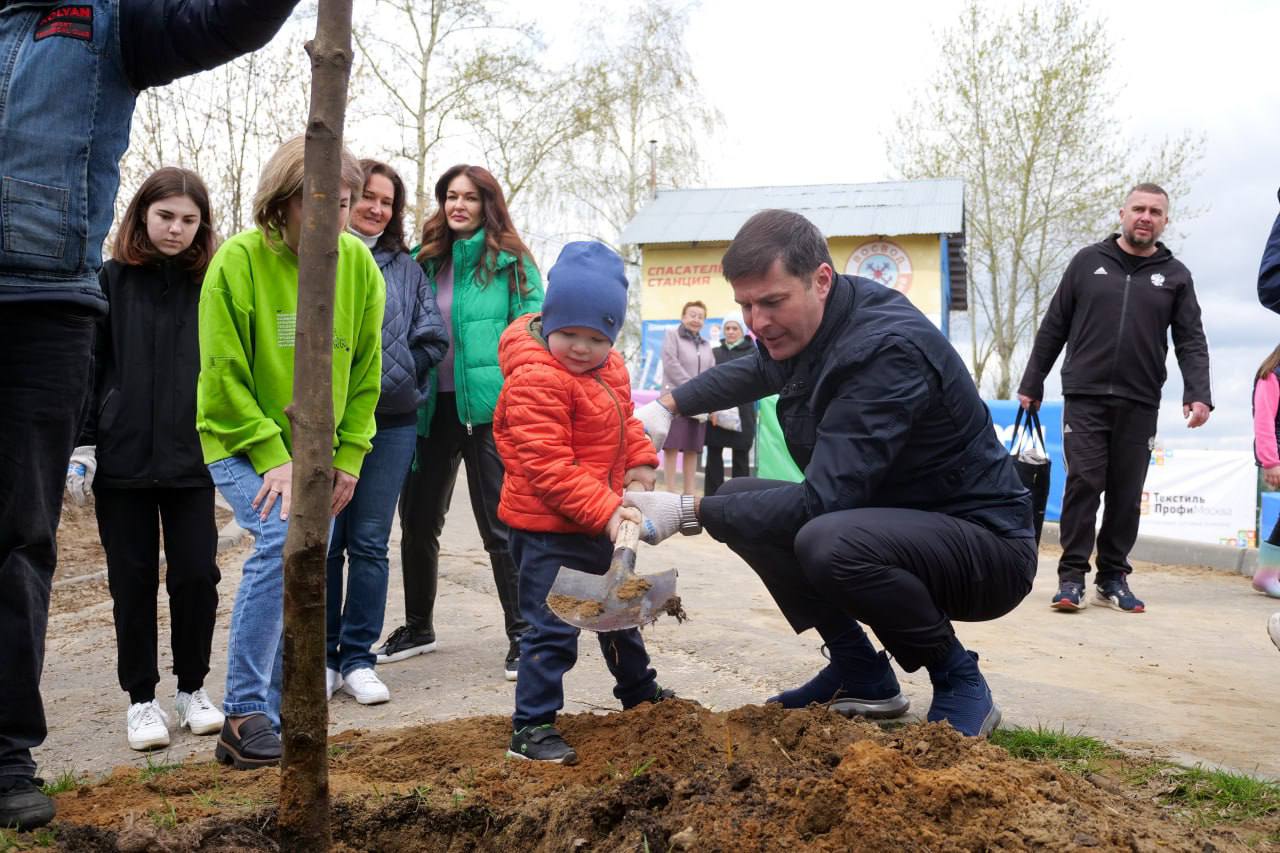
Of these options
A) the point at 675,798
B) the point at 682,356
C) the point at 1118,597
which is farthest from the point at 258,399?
the point at 682,356

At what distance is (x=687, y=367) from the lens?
38.7 feet

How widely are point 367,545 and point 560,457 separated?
1.30 meters

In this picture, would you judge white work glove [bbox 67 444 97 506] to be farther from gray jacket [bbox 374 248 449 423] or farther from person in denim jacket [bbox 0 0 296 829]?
person in denim jacket [bbox 0 0 296 829]

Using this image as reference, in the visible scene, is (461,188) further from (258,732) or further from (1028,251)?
(1028,251)

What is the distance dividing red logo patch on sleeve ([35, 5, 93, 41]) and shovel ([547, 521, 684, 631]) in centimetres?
181

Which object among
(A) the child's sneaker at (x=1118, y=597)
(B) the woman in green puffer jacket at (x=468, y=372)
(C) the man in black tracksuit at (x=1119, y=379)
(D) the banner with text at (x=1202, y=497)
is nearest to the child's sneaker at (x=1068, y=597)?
(C) the man in black tracksuit at (x=1119, y=379)

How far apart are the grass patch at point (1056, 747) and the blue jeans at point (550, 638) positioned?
1.14m

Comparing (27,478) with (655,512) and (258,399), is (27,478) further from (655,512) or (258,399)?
(655,512)

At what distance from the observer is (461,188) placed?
4.59 meters

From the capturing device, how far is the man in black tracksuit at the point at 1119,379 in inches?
247

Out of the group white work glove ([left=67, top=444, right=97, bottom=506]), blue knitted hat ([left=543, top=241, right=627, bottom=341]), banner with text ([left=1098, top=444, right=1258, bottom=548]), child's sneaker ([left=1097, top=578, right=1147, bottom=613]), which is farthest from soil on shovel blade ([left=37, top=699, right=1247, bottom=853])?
banner with text ([left=1098, top=444, right=1258, bottom=548])

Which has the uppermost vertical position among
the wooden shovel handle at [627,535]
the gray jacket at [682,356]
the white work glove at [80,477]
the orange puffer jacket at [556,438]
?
the gray jacket at [682,356]

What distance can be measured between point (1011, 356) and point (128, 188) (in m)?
24.1

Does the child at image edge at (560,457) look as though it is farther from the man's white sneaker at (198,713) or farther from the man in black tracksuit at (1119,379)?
the man in black tracksuit at (1119,379)
